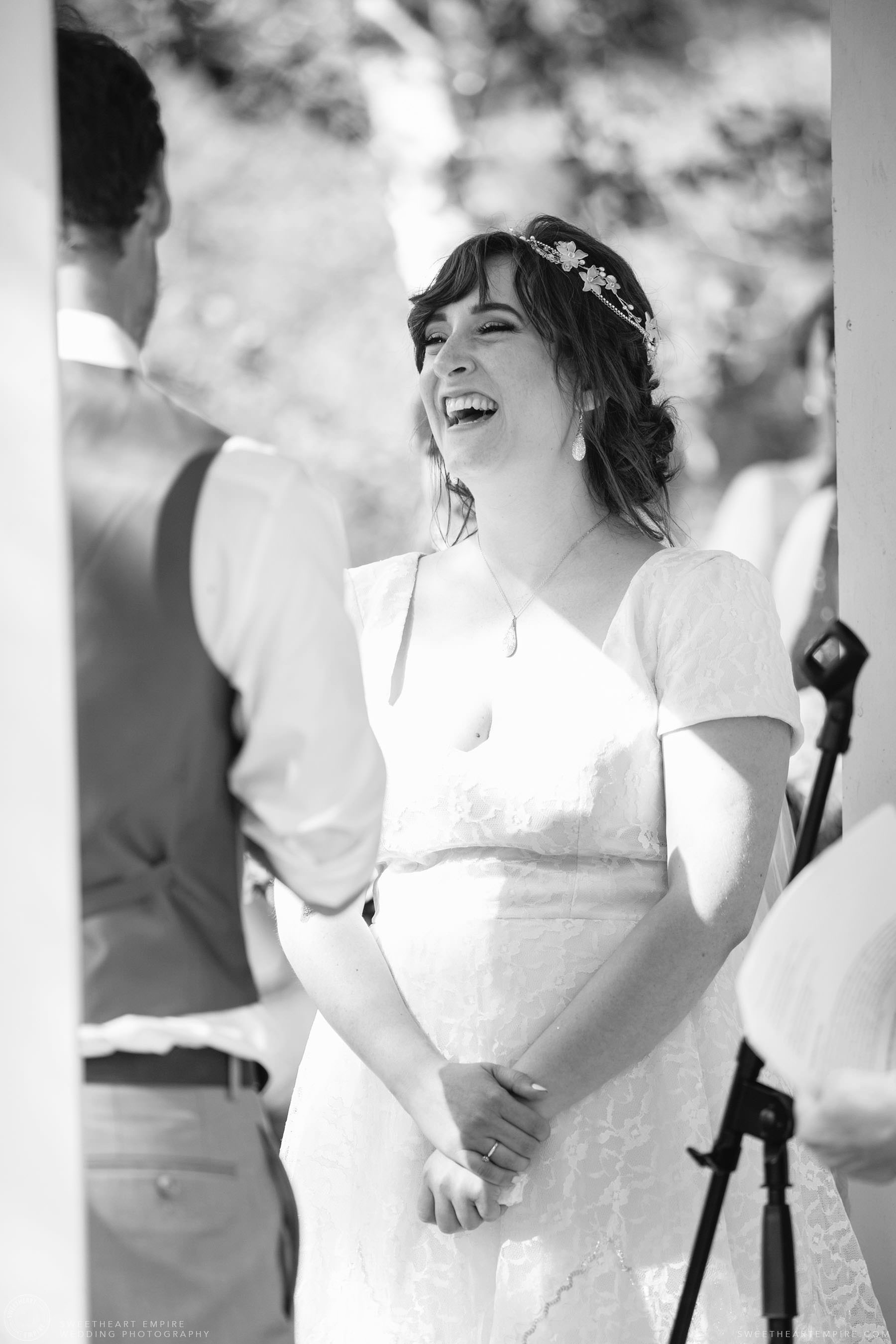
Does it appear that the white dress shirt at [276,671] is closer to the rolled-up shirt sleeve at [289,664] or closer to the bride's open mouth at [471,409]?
the rolled-up shirt sleeve at [289,664]

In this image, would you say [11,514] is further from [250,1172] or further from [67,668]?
[250,1172]

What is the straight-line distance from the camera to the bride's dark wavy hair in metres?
2.56

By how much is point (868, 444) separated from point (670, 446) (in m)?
0.38

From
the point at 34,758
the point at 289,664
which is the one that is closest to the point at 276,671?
the point at 289,664

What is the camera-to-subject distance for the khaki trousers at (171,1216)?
4.16 ft

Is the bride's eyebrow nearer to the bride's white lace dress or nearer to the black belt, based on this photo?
the bride's white lace dress

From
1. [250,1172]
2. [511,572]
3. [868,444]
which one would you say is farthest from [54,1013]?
[868,444]

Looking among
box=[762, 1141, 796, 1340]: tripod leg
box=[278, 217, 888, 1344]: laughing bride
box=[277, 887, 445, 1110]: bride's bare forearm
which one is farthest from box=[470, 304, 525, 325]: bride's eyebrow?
box=[762, 1141, 796, 1340]: tripod leg

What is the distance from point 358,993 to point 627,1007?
427 millimetres

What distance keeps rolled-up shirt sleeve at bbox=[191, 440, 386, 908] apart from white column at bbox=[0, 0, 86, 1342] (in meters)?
0.14

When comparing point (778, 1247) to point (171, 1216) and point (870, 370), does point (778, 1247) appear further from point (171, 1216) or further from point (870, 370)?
point (870, 370)

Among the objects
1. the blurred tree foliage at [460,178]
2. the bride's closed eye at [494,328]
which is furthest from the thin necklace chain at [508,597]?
the blurred tree foliage at [460,178]

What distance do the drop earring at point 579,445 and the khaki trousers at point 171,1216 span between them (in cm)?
153

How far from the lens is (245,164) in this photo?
19.8 feet
